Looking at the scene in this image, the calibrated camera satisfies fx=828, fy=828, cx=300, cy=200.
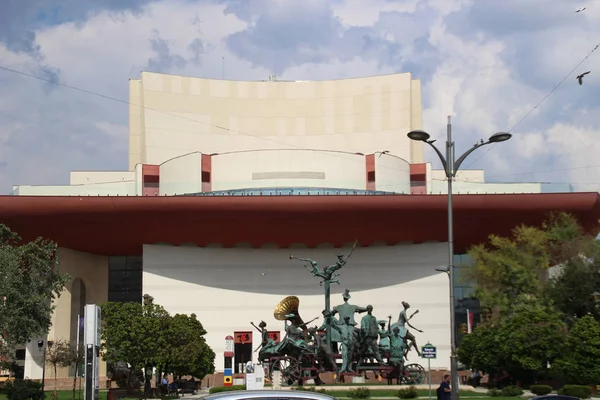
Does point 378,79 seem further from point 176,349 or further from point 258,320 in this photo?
point 176,349

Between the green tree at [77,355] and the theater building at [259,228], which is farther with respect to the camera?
the theater building at [259,228]

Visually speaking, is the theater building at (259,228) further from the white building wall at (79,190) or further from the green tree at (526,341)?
the green tree at (526,341)

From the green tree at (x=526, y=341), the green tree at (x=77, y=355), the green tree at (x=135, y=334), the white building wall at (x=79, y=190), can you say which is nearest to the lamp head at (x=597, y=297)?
the green tree at (x=526, y=341)

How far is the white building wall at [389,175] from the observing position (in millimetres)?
65312

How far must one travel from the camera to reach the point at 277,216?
59.0 meters

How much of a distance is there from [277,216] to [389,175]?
37.5ft

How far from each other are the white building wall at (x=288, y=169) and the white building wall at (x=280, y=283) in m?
5.30

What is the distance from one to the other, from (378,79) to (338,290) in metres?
23.5

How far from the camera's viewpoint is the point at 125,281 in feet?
245

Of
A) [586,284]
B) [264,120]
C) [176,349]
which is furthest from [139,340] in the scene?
[264,120]

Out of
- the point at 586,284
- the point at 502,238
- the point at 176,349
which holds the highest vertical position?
the point at 502,238

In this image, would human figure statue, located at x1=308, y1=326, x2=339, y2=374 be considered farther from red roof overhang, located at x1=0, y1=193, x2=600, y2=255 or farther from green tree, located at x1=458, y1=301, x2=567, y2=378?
red roof overhang, located at x1=0, y1=193, x2=600, y2=255

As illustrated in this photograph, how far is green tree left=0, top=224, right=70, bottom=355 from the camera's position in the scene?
1357 inches

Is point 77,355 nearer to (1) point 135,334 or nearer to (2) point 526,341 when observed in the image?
(1) point 135,334
